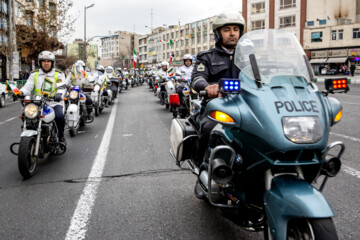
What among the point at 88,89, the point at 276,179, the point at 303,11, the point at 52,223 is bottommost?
the point at 52,223

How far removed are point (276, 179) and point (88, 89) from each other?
6444 millimetres

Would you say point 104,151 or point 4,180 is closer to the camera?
point 4,180

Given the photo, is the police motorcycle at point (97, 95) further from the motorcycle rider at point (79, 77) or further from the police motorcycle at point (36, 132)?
the police motorcycle at point (36, 132)

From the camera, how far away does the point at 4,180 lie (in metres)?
4.98

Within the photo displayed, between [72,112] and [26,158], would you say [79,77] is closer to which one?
[72,112]

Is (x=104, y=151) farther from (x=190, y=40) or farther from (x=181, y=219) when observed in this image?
(x=190, y=40)

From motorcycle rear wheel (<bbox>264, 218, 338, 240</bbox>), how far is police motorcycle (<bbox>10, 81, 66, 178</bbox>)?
382cm

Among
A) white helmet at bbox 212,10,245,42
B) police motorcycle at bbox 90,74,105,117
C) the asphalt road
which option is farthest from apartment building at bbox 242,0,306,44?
white helmet at bbox 212,10,245,42

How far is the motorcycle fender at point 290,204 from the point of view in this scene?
202cm

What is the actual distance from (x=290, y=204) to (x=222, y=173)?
1.70 feet

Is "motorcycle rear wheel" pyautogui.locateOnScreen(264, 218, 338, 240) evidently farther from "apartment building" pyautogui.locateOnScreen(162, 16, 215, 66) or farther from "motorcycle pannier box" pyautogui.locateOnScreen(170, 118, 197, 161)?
"apartment building" pyautogui.locateOnScreen(162, 16, 215, 66)

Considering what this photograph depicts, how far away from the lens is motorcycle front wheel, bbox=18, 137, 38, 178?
4848 mm

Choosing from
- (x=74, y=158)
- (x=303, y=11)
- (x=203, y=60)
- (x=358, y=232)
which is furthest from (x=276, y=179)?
(x=303, y=11)

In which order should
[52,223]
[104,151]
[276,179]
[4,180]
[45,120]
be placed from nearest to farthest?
[276,179] < [52,223] < [4,180] < [45,120] < [104,151]
